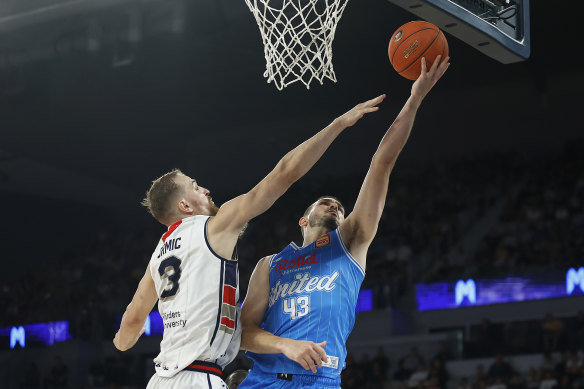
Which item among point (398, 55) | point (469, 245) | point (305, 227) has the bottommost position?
point (305, 227)

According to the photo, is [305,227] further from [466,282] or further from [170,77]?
[170,77]

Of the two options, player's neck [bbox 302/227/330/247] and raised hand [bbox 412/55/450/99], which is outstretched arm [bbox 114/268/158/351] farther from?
raised hand [bbox 412/55/450/99]

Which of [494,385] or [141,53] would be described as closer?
[494,385]

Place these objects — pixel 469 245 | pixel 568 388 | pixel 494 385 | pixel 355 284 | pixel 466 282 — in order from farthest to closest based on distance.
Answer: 1. pixel 469 245
2. pixel 466 282
3. pixel 494 385
4. pixel 568 388
5. pixel 355 284

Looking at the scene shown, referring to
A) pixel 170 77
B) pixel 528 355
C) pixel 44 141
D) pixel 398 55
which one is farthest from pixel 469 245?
pixel 398 55

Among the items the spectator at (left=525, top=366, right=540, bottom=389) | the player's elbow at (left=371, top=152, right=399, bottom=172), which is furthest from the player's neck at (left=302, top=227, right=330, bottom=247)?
the spectator at (left=525, top=366, right=540, bottom=389)

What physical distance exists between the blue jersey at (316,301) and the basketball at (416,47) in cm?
108

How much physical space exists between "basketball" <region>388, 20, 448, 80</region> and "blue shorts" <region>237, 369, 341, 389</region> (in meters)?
1.88

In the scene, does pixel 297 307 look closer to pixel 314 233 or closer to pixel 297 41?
pixel 314 233

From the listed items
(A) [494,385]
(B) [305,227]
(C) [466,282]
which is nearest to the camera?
(B) [305,227]

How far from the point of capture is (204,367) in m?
3.89

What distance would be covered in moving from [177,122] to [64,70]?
5666 millimetres

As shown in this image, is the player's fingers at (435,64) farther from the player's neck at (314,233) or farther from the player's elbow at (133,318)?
the player's elbow at (133,318)

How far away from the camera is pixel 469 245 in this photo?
697 inches
